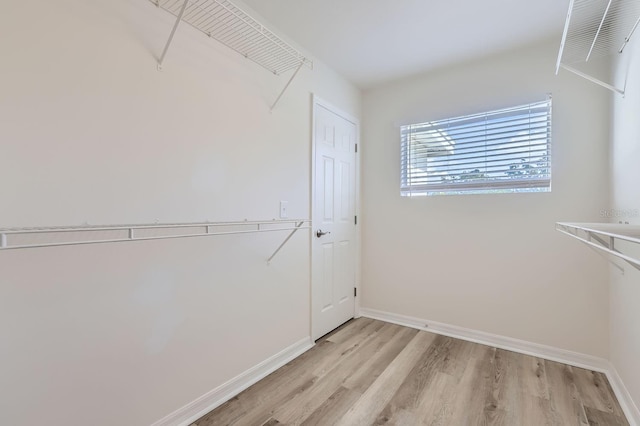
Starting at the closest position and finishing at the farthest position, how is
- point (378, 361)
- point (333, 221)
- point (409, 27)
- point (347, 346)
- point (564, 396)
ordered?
point (564, 396) → point (409, 27) → point (378, 361) → point (347, 346) → point (333, 221)

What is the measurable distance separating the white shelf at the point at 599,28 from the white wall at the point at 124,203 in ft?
6.32

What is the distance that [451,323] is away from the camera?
110 inches

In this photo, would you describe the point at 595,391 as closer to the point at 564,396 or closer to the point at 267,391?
the point at 564,396

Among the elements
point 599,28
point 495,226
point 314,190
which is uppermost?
point 599,28

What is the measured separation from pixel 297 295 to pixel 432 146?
1926mm

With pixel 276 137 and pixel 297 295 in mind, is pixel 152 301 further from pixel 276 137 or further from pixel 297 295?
pixel 276 137

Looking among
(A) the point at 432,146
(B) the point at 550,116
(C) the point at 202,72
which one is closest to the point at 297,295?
(C) the point at 202,72

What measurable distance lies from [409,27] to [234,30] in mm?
1272

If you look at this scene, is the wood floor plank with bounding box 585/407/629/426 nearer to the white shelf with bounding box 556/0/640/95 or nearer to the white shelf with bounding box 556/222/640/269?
the white shelf with bounding box 556/222/640/269

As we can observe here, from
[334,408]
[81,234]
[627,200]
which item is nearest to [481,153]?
[627,200]

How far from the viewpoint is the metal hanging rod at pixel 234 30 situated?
1.49 metres

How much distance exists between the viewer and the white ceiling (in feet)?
6.34

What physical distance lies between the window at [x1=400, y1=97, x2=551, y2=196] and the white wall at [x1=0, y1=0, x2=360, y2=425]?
1.63 m

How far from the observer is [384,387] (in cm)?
197
